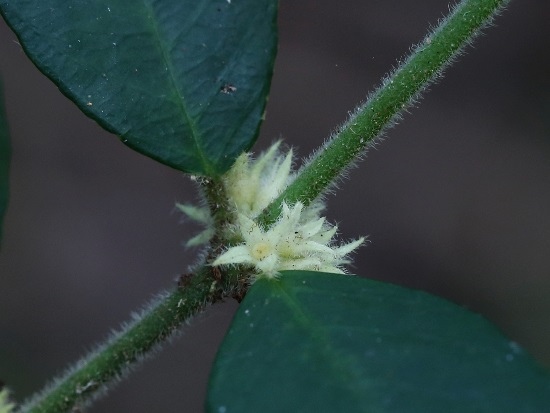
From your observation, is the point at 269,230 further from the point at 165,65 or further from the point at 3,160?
the point at 3,160

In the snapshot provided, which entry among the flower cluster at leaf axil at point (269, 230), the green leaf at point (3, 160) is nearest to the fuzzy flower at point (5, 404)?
the green leaf at point (3, 160)

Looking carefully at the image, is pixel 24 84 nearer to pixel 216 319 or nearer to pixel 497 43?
pixel 216 319

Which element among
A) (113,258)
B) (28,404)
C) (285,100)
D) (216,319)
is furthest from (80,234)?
(28,404)

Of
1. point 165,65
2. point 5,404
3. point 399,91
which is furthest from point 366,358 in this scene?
point 5,404

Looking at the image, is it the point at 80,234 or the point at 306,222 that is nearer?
the point at 306,222

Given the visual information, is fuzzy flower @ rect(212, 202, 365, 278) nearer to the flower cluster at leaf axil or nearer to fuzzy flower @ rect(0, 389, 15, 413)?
the flower cluster at leaf axil

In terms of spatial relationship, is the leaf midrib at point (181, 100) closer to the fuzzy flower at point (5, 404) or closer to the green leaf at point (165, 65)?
the green leaf at point (165, 65)

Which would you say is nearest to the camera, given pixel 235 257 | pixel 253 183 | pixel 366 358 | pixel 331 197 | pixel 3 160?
pixel 366 358
